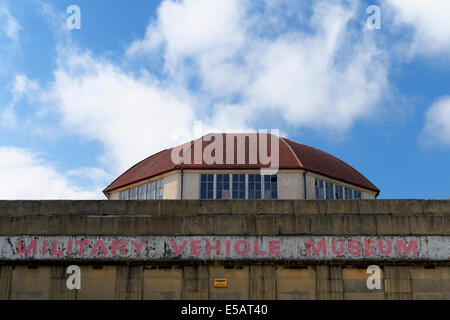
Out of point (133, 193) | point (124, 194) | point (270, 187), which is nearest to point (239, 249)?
point (270, 187)

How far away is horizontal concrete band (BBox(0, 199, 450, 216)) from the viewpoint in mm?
17906

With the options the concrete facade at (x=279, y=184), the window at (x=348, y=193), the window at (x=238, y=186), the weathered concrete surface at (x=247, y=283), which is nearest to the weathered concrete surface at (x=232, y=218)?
the weathered concrete surface at (x=247, y=283)

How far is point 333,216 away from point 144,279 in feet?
21.9

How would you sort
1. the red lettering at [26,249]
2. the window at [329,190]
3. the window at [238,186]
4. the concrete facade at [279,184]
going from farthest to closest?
the window at [329,190] < the concrete facade at [279,184] < the window at [238,186] < the red lettering at [26,249]

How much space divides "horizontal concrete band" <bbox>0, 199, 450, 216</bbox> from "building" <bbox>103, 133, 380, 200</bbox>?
1342 cm

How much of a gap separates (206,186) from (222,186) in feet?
3.24

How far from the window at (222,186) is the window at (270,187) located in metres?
2.34

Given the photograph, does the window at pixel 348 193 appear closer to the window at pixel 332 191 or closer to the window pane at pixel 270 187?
the window at pixel 332 191

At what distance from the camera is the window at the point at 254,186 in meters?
31.6

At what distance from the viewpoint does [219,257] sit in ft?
56.7

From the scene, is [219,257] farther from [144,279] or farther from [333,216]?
[333,216]

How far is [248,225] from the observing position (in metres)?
17.6

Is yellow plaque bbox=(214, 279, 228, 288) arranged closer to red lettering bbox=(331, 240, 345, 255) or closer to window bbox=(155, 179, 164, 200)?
red lettering bbox=(331, 240, 345, 255)

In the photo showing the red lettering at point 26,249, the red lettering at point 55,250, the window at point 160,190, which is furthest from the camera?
the window at point 160,190
